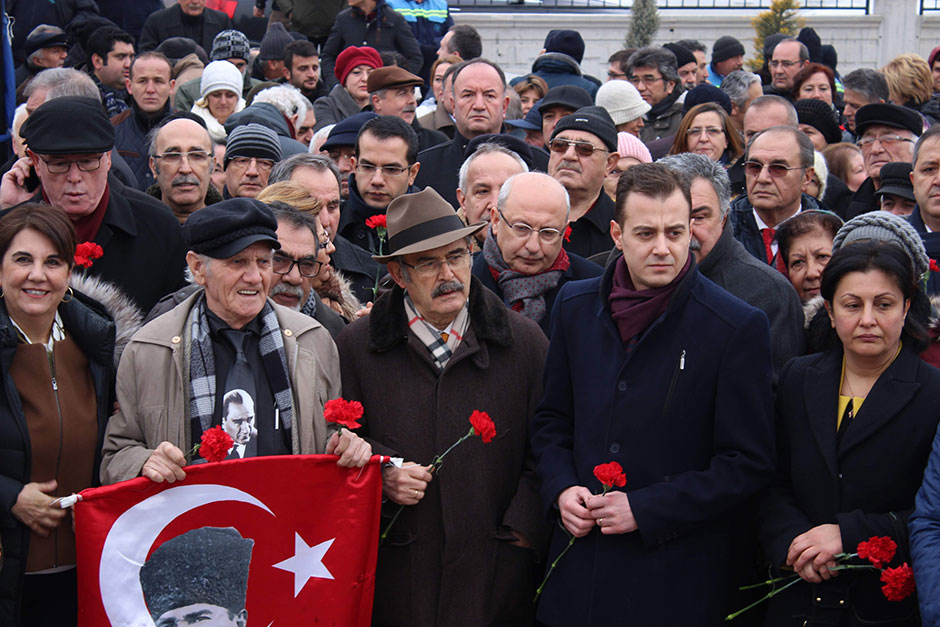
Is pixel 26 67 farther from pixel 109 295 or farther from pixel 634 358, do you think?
pixel 634 358

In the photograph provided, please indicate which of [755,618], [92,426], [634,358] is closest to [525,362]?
[634,358]

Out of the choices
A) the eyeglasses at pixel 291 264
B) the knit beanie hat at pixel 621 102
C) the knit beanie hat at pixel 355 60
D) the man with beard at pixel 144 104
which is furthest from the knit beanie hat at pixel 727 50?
the eyeglasses at pixel 291 264

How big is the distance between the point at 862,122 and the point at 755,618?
4.55 m

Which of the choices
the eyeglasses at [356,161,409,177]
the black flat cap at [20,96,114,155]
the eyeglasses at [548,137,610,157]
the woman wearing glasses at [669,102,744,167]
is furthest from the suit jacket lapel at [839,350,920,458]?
the woman wearing glasses at [669,102,744,167]

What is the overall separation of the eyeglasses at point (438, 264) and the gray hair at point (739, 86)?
21.8 feet

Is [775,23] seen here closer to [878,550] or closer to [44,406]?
[878,550]

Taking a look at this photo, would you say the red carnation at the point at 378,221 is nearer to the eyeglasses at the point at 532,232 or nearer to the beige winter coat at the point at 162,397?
the eyeglasses at the point at 532,232

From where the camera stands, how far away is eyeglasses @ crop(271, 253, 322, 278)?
480 cm

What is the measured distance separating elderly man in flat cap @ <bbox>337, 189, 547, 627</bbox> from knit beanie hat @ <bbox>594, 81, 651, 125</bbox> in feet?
14.3

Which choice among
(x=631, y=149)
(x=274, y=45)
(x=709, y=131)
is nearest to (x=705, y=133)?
(x=709, y=131)

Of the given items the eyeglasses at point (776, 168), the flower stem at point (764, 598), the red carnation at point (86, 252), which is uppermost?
the eyeglasses at point (776, 168)

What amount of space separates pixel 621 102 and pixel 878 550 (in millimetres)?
5450

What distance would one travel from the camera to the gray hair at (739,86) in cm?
1043

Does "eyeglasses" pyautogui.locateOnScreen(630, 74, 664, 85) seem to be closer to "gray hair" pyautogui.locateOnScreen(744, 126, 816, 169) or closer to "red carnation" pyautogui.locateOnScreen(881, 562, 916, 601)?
"gray hair" pyautogui.locateOnScreen(744, 126, 816, 169)
